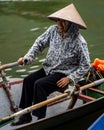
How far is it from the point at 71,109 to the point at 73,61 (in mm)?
498

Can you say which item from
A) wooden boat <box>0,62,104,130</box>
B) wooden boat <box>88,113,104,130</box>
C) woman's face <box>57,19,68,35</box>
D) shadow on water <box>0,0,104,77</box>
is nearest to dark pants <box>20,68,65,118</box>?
wooden boat <box>0,62,104,130</box>

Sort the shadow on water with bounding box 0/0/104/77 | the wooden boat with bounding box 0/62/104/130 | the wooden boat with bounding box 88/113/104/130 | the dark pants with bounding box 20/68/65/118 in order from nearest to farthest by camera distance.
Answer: the wooden boat with bounding box 88/113/104/130
the wooden boat with bounding box 0/62/104/130
the dark pants with bounding box 20/68/65/118
the shadow on water with bounding box 0/0/104/77

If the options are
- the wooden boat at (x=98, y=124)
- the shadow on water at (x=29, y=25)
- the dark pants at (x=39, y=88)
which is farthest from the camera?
the shadow on water at (x=29, y=25)

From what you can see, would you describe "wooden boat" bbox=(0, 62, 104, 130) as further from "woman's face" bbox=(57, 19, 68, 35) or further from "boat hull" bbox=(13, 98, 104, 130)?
"woman's face" bbox=(57, 19, 68, 35)

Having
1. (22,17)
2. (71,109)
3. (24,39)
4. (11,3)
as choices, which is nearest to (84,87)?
(71,109)

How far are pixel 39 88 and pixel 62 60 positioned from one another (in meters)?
0.36

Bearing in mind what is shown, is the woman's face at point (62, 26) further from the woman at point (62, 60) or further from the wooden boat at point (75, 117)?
the wooden boat at point (75, 117)

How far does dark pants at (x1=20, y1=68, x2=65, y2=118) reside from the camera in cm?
566

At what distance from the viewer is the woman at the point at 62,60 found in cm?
568

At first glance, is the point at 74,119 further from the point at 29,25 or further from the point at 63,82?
the point at 29,25

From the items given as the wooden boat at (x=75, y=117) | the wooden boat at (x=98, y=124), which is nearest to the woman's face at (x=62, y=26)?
the wooden boat at (x=75, y=117)

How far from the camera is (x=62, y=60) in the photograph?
5754mm

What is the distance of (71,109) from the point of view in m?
5.54

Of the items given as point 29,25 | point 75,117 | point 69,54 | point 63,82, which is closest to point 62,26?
point 69,54
